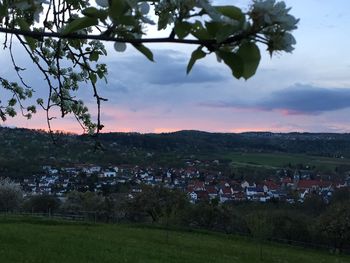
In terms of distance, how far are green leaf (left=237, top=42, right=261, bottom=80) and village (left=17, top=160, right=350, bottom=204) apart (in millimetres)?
63267

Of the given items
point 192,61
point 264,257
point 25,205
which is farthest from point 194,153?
point 192,61

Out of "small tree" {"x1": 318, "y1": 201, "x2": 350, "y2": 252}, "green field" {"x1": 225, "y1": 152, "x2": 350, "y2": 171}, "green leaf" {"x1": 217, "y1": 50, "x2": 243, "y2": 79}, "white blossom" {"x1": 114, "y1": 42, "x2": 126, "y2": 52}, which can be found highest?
"green field" {"x1": 225, "y1": 152, "x2": 350, "y2": 171}

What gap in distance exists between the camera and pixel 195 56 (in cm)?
129

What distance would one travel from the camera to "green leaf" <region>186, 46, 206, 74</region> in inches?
50.1

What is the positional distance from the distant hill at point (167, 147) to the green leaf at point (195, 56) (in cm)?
6619

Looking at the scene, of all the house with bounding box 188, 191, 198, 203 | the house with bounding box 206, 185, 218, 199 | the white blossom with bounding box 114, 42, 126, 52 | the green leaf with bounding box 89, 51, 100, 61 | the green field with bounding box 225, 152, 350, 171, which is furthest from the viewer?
the green field with bounding box 225, 152, 350, 171

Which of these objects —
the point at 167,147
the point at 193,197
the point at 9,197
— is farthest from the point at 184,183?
the point at 9,197

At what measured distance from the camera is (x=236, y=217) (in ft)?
152

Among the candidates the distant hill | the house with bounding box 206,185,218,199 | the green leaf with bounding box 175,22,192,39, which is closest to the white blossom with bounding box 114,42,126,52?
the green leaf with bounding box 175,22,192,39

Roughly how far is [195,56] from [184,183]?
97.9 metres

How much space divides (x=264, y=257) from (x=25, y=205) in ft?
118

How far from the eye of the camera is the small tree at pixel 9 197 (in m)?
51.6

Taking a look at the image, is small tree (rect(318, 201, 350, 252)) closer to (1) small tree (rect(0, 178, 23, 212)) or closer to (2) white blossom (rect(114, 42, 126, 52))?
(1) small tree (rect(0, 178, 23, 212))

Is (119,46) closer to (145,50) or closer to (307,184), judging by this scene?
(145,50)
